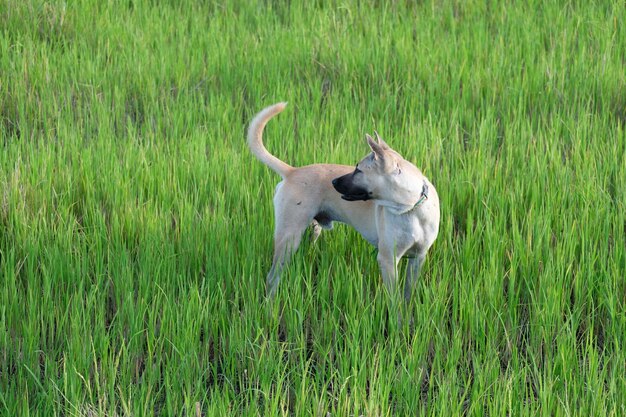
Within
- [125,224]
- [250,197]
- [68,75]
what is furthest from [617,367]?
[68,75]

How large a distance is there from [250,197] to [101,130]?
4.53 feet

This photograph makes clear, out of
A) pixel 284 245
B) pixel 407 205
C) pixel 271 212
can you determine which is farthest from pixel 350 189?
pixel 271 212

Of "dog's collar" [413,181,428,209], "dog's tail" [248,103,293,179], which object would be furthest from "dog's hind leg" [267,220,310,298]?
"dog's collar" [413,181,428,209]

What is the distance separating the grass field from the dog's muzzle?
1.19 feet

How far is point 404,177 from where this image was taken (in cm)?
371

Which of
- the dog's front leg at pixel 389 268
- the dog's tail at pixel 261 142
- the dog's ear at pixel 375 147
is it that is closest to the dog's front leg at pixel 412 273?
the dog's front leg at pixel 389 268

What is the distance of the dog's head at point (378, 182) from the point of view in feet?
12.1

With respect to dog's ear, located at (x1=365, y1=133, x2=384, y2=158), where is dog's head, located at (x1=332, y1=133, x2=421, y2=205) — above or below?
below

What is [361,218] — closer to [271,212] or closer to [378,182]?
[378,182]

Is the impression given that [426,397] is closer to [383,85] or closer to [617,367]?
[617,367]

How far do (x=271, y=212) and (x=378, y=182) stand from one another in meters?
1.03

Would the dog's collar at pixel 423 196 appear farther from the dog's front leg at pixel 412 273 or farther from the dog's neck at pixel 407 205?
the dog's front leg at pixel 412 273

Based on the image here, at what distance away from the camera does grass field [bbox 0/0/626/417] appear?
336cm

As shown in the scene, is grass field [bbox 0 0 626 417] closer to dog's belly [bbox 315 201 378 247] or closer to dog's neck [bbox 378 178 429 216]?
dog's belly [bbox 315 201 378 247]
